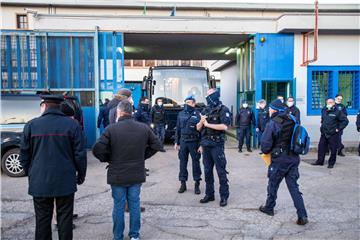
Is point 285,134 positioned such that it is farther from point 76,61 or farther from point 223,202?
point 76,61

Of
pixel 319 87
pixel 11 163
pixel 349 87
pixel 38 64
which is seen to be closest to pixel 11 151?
pixel 11 163

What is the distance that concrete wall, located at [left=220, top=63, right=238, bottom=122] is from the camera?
2025 centimetres

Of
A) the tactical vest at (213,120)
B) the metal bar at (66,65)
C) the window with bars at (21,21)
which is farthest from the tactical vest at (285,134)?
the window with bars at (21,21)

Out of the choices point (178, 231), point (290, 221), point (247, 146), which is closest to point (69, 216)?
point (178, 231)

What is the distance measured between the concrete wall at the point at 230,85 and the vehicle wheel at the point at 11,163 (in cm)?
1464

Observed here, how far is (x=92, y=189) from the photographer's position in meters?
6.42

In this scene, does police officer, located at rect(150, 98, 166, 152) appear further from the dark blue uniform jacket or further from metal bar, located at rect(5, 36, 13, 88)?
the dark blue uniform jacket

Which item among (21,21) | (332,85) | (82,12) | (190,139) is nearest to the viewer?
(190,139)

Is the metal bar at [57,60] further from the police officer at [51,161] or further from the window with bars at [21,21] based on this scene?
the window with bars at [21,21]

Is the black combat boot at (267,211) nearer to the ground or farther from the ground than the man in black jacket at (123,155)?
nearer to the ground

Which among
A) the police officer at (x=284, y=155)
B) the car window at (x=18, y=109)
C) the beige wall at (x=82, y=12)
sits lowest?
the police officer at (x=284, y=155)

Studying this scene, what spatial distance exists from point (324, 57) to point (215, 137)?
329 inches

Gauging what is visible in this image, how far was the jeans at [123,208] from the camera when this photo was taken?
149 inches

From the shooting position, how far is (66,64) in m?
10.9
